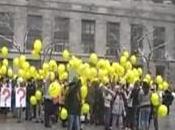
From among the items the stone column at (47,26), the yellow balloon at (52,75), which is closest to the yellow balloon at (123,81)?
the yellow balloon at (52,75)

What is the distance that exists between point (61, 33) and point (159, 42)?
11161 millimetres

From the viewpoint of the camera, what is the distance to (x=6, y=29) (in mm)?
64875

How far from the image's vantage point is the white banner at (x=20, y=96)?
95.3 ft

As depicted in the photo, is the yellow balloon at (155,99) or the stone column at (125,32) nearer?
the yellow balloon at (155,99)

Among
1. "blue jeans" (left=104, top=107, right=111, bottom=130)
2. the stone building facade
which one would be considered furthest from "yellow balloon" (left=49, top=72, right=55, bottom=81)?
the stone building facade

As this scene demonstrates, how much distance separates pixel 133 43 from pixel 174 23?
5.50 m

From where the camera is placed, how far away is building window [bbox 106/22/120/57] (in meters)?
68.8

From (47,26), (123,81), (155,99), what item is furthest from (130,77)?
(47,26)

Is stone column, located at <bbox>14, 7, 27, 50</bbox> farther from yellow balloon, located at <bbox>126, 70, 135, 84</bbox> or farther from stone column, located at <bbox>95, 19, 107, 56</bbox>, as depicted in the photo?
yellow balloon, located at <bbox>126, 70, 135, 84</bbox>

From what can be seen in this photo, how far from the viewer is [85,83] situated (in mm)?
25750

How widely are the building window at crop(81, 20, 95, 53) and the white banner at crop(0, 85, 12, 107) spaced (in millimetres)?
38610

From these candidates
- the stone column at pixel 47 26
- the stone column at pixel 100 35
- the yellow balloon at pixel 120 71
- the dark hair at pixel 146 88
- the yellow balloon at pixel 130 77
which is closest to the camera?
the dark hair at pixel 146 88

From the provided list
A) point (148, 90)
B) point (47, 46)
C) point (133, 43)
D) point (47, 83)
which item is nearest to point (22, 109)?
point (47, 83)

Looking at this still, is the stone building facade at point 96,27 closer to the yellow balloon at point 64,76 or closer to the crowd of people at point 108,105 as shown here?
the crowd of people at point 108,105
